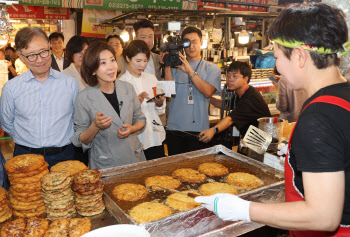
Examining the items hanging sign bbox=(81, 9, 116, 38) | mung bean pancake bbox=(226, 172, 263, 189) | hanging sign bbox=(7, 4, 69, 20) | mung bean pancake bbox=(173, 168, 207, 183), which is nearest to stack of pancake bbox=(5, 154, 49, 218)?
mung bean pancake bbox=(173, 168, 207, 183)

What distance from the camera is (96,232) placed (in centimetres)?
135

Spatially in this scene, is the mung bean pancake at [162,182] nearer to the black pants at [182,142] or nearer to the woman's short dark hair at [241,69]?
the black pants at [182,142]

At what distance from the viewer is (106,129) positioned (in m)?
2.73

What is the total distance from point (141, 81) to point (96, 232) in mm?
2284

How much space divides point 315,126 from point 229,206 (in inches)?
19.6

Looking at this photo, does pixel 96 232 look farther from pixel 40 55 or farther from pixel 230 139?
pixel 230 139

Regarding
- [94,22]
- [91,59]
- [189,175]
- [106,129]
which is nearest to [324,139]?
[189,175]

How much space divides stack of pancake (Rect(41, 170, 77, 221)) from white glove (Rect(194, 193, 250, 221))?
886mm

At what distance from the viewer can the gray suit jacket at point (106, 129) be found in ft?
8.73

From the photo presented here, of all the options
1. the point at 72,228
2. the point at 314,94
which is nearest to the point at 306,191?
the point at 314,94

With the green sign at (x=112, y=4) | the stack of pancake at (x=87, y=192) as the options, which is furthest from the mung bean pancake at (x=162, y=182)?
the green sign at (x=112, y=4)

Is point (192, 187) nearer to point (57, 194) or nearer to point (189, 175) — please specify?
point (189, 175)

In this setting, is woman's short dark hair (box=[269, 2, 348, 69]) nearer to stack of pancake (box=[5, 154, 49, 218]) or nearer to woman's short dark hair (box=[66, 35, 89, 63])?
stack of pancake (box=[5, 154, 49, 218])

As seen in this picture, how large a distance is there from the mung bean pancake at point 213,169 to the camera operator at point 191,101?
995 mm
